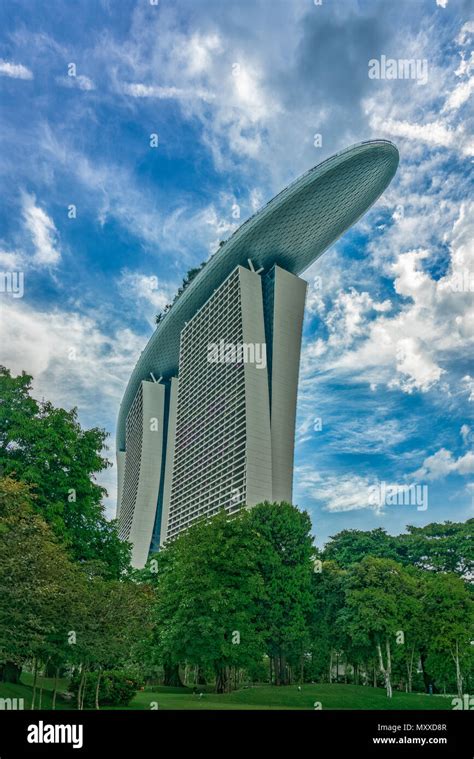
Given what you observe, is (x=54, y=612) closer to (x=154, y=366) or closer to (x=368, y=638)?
(x=368, y=638)

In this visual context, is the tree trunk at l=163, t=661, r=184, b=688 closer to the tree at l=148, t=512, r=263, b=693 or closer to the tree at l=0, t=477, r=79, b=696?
the tree at l=148, t=512, r=263, b=693

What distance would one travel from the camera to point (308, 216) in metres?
63.5

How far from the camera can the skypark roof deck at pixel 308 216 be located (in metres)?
58.4

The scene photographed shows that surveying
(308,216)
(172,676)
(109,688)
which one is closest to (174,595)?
(109,688)

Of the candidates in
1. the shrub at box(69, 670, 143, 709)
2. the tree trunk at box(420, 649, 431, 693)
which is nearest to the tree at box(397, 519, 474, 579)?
the tree trunk at box(420, 649, 431, 693)

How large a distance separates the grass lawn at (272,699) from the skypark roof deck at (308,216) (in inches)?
1710

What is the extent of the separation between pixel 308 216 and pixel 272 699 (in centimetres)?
4593

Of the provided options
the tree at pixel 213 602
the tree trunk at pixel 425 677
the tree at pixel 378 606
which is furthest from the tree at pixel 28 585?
the tree trunk at pixel 425 677

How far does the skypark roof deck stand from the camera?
5838 centimetres

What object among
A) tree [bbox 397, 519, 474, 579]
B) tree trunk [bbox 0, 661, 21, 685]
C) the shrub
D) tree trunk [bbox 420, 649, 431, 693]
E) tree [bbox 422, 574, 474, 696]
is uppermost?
tree [bbox 397, 519, 474, 579]

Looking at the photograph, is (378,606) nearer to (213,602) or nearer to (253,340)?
(213,602)

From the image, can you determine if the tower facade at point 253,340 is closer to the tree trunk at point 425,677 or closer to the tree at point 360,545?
the tree at point 360,545

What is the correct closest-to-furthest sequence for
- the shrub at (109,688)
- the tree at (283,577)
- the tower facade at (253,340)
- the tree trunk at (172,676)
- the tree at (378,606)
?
1. the shrub at (109,688)
2. the tree at (283,577)
3. the tree at (378,606)
4. the tree trunk at (172,676)
5. the tower facade at (253,340)

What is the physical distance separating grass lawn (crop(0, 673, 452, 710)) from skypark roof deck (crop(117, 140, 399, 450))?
143 feet
